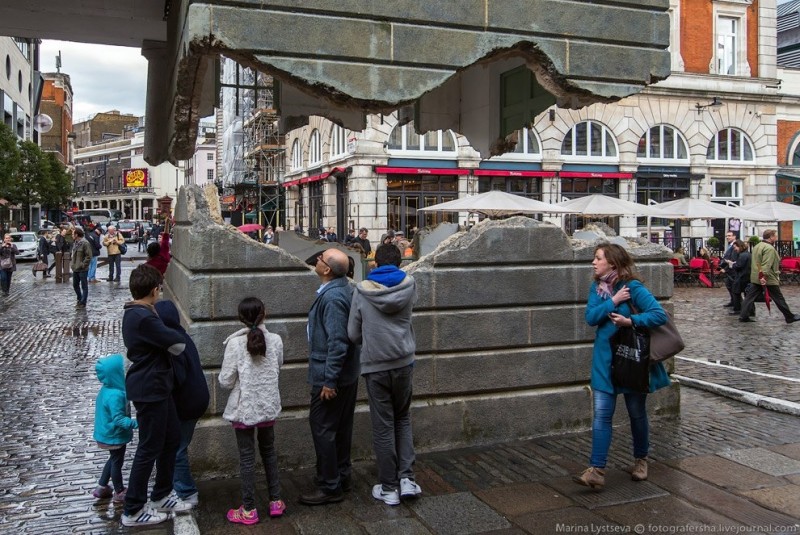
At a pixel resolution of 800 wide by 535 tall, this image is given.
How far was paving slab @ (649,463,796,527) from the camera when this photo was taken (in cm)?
527

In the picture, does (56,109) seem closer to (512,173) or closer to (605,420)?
(512,173)

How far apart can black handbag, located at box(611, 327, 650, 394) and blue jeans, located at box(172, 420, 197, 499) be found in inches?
131

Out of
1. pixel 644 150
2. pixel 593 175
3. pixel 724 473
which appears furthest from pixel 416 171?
pixel 724 473

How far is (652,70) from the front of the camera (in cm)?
747

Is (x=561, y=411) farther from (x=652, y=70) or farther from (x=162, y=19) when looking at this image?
(x=162, y=19)

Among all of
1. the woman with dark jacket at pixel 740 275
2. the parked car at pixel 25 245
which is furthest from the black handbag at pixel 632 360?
the parked car at pixel 25 245

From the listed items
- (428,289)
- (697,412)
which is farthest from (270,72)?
(697,412)

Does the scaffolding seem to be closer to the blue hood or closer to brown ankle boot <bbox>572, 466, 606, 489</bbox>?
the blue hood

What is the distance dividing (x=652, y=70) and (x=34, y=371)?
9.10 meters

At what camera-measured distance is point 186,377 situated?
5414mm

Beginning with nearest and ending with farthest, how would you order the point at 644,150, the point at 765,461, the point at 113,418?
the point at 113,418
the point at 765,461
the point at 644,150

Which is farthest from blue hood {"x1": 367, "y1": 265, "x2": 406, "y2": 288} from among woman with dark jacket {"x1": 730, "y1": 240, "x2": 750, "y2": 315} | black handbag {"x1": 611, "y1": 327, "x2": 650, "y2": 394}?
woman with dark jacket {"x1": 730, "y1": 240, "x2": 750, "y2": 315}

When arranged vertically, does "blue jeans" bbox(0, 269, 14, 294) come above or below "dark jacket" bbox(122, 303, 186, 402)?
below

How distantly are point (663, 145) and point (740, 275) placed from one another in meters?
21.0
